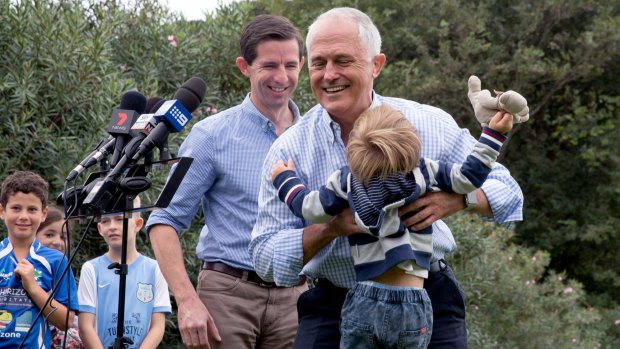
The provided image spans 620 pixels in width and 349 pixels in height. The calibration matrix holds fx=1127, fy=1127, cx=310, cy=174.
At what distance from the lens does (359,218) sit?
3.91 metres

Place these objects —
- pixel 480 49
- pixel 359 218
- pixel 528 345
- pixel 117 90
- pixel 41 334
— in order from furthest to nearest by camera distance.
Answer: pixel 480 49 → pixel 528 345 → pixel 117 90 → pixel 41 334 → pixel 359 218

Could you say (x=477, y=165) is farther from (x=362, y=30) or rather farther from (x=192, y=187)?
(x=192, y=187)

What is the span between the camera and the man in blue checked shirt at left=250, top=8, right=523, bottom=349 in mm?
4164

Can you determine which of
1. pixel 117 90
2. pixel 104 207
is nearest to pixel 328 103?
pixel 104 207

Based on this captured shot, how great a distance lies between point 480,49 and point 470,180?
16492mm

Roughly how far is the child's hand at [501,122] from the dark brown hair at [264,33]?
1864 mm

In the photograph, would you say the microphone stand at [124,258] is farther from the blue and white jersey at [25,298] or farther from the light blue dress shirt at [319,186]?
the blue and white jersey at [25,298]

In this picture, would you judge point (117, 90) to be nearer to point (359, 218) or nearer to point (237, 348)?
point (237, 348)

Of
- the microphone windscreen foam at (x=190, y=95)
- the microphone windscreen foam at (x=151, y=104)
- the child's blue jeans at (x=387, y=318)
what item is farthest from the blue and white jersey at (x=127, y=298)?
the child's blue jeans at (x=387, y=318)

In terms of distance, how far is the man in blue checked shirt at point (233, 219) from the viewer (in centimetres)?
538

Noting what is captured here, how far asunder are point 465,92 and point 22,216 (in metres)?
14.3

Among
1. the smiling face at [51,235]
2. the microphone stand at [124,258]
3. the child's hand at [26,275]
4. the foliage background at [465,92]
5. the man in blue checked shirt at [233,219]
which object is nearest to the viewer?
the microphone stand at [124,258]

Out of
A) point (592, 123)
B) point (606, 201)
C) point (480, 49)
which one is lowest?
point (606, 201)

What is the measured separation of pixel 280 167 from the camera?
13.9 feet
